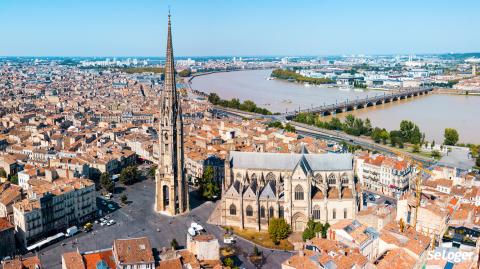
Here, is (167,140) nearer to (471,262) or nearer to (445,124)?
(471,262)

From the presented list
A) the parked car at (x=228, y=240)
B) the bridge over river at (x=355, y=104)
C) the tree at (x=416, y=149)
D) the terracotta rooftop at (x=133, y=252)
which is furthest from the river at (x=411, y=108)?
the terracotta rooftop at (x=133, y=252)

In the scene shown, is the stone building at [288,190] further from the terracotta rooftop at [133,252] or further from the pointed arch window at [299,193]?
the terracotta rooftop at [133,252]

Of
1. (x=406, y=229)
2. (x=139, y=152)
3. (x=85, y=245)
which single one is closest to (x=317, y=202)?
(x=406, y=229)

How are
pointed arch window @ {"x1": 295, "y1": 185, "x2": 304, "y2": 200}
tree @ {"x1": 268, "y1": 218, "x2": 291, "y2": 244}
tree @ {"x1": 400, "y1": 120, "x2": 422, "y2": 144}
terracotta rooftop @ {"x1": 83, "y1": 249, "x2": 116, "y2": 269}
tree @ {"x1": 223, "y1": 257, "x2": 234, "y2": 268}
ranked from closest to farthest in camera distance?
terracotta rooftop @ {"x1": 83, "y1": 249, "x2": 116, "y2": 269}, tree @ {"x1": 223, "y1": 257, "x2": 234, "y2": 268}, tree @ {"x1": 268, "y1": 218, "x2": 291, "y2": 244}, pointed arch window @ {"x1": 295, "y1": 185, "x2": 304, "y2": 200}, tree @ {"x1": 400, "y1": 120, "x2": 422, "y2": 144}

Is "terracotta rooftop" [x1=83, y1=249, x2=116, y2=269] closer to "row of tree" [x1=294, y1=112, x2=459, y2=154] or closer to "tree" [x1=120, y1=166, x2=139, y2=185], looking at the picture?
"tree" [x1=120, y1=166, x2=139, y2=185]

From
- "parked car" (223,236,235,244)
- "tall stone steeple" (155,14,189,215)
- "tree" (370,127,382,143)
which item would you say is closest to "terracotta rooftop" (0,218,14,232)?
"tall stone steeple" (155,14,189,215)

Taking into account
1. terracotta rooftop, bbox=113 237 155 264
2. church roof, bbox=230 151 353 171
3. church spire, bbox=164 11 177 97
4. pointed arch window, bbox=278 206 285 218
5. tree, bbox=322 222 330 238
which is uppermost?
church spire, bbox=164 11 177 97

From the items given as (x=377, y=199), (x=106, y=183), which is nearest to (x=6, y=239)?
(x=106, y=183)
